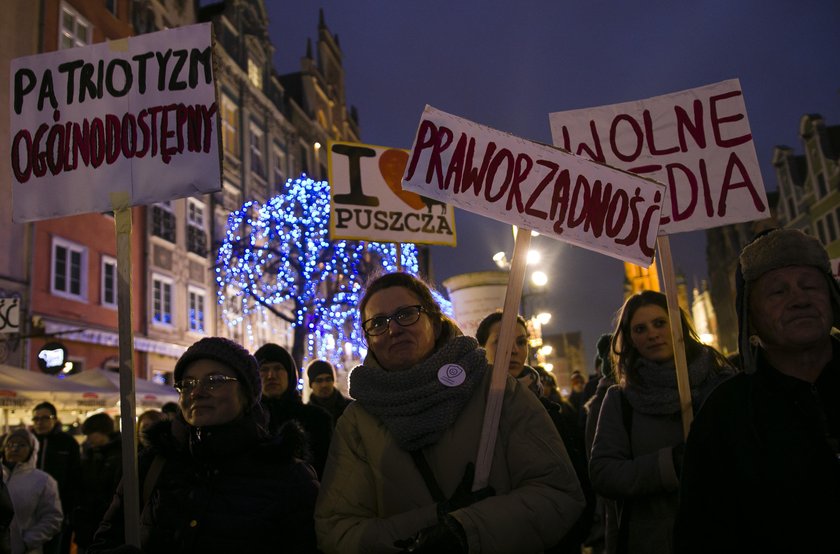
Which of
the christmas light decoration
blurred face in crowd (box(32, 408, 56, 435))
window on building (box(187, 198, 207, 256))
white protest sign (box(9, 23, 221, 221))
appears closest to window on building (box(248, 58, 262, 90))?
window on building (box(187, 198, 207, 256))

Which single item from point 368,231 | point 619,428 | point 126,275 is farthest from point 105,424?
point 619,428

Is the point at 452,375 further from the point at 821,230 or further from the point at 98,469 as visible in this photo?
the point at 821,230

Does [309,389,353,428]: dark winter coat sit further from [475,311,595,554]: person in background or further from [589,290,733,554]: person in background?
[589,290,733,554]: person in background

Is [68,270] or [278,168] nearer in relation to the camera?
[68,270]

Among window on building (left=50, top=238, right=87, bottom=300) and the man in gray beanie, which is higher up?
window on building (left=50, top=238, right=87, bottom=300)

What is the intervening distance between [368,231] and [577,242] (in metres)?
3.39

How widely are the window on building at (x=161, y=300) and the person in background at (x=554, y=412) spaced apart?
20828 millimetres

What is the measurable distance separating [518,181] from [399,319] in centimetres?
82

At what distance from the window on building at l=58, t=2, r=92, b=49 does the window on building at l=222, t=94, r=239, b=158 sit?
329 inches

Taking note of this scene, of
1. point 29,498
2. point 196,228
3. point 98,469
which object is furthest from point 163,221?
point 29,498

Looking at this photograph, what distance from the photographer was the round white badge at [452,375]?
2.44 m

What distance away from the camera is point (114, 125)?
143 inches

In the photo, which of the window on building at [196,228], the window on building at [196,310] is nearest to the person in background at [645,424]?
the window on building at [196,228]

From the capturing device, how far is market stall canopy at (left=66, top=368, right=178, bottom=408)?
40.4 feet
